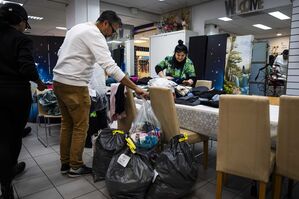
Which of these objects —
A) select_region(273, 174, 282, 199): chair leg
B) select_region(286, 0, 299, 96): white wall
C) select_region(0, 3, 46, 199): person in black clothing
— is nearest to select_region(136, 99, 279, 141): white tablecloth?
select_region(273, 174, 282, 199): chair leg

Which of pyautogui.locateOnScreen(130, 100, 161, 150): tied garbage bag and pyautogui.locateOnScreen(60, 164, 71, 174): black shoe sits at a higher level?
pyautogui.locateOnScreen(130, 100, 161, 150): tied garbage bag

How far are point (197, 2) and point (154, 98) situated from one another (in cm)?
459

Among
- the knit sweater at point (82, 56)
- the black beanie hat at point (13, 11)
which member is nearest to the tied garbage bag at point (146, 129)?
the knit sweater at point (82, 56)

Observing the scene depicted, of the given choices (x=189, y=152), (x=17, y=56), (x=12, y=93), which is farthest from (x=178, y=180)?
(x=17, y=56)

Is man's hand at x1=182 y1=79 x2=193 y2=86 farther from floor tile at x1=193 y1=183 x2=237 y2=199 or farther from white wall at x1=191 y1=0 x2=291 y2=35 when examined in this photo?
white wall at x1=191 y1=0 x2=291 y2=35

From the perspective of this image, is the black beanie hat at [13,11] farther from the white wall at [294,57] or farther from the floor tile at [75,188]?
the white wall at [294,57]

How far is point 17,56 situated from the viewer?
1.62m

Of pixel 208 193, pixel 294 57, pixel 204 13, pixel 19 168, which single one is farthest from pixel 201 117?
pixel 204 13

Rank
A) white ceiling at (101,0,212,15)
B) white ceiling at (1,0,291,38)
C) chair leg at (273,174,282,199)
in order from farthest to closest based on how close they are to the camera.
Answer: white ceiling at (101,0,212,15), white ceiling at (1,0,291,38), chair leg at (273,174,282,199)

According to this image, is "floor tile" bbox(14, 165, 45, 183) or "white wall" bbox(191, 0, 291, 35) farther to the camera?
"white wall" bbox(191, 0, 291, 35)

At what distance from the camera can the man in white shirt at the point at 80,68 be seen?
189 centimetres

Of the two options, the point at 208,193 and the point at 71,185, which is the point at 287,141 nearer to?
the point at 208,193

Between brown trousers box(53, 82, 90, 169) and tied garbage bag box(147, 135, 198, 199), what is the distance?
2.61 feet

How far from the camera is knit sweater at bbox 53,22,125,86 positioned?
188cm
